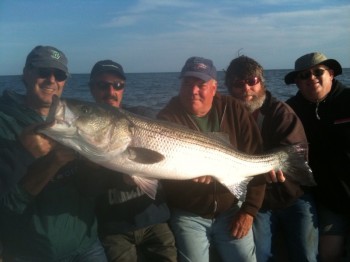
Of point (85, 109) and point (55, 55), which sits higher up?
point (55, 55)

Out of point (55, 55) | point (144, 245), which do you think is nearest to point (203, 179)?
point (144, 245)

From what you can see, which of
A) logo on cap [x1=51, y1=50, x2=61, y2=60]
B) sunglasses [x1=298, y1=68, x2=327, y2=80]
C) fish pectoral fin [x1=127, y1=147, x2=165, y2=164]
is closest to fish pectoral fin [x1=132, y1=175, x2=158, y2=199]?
fish pectoral fin [x1=127, y1=147, x2=165, y2=164]

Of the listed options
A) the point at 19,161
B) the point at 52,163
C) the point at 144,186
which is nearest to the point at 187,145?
the point at 144,186

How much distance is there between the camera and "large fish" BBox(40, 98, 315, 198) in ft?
12.4

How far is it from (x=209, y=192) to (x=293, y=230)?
1.53 metres

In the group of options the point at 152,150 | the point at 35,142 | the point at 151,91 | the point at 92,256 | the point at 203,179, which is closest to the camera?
the point at 35,142

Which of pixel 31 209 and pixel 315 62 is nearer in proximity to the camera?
pixel 31 209

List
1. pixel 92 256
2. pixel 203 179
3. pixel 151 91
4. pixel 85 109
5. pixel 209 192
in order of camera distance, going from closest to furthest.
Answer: pixel 85 109 → pixel 92 256 → pixel 203 179 → pixel 209 192 → pixel 151 91

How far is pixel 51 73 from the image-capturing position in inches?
197

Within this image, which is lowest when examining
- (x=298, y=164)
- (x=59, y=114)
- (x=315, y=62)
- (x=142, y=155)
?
(x=298, y=164)

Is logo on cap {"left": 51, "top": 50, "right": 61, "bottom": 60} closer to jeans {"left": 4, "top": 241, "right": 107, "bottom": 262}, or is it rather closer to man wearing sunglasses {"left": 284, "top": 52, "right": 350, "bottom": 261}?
jeans {"left": 4, "top": 241, "right": 107, "bottom": 262}

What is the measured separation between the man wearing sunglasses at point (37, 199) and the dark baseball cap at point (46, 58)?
0.67 m

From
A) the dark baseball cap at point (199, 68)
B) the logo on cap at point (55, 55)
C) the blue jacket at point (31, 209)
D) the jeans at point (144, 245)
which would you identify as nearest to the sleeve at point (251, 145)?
the dark baseball cap at point (199, 68)

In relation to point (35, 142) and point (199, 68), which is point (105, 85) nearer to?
point (199, 68)
